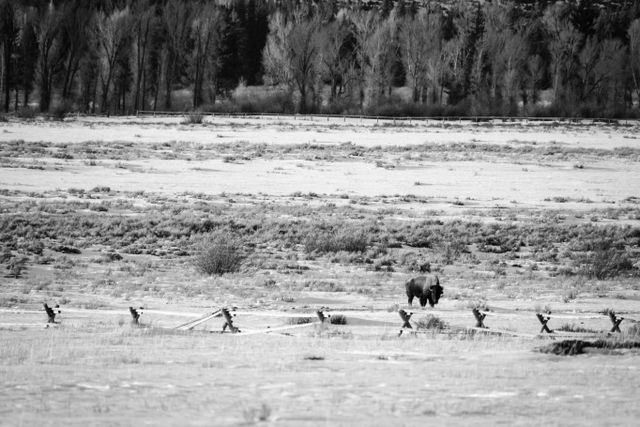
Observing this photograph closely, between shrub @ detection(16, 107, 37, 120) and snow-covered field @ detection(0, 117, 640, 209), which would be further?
shrub @ detection(16, 107, 37, 120)

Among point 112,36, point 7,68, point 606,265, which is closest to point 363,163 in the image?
point 606,265

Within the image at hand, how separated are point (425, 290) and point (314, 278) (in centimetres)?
513

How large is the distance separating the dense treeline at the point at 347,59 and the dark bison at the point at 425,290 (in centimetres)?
6325

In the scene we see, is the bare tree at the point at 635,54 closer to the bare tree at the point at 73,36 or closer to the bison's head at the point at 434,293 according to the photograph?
the bare tree at the point at 73,36

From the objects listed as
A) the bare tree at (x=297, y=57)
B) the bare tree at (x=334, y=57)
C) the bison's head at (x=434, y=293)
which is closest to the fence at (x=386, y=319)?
the bison's head at (x=434, y=293)

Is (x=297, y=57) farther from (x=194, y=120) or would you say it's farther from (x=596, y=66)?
(x=596, y=66)

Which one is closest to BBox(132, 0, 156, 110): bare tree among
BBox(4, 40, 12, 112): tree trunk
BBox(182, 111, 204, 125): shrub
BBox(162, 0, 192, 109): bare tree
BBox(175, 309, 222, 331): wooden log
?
BBox(162, 0, 192, 109): bare tree

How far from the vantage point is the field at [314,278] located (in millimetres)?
9953

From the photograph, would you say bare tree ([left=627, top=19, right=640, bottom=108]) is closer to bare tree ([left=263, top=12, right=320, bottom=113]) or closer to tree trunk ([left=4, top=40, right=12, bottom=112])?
bare tree ([left=263, top=12, right=320, bottom=113])

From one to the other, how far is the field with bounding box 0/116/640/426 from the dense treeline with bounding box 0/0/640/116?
94.6 ft

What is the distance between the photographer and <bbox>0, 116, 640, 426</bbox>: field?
995 centimetres

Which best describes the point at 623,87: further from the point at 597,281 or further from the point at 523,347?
the point at 523,347

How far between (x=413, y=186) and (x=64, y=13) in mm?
58576

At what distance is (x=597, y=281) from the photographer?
2286 centimetres
